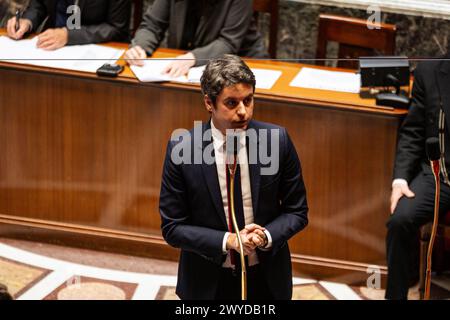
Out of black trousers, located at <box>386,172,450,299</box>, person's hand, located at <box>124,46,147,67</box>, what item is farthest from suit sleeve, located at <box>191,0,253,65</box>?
black trousers, located at <box>386,172,450,299</box>

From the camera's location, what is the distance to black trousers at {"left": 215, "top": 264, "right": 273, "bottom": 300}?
2242 millimetres

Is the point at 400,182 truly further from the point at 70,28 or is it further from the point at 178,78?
the point at 70,28

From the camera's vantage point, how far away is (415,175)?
2.75 meters

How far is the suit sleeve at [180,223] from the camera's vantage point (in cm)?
220

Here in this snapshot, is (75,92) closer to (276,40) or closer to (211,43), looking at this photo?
(211,43)

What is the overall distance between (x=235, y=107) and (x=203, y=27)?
1.63m

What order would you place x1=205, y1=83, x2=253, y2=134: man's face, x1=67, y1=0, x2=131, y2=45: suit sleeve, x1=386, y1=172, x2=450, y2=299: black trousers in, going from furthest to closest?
x1=67, y1=0, x2=131, y2=45: suit sleeve < x1=386, y1=172, x2=450, y2=299: black trousers < x1=205, y1=83, x2=253, y2=134: man's face

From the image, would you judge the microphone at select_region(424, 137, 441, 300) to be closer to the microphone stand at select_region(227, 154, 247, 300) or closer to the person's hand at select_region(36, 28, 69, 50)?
the microphone stand at select_region(227, 154, 247, 300)

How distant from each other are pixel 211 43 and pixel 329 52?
111 centimetres

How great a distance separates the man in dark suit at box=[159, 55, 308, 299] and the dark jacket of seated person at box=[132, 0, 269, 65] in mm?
1159

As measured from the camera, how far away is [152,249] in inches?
103

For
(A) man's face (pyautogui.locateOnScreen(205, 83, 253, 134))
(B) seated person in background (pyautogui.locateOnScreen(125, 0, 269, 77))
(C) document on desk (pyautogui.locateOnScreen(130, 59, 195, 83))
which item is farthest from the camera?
(B) seated person in background (pyautogui.locateOnScreen(125, 0, 269, 77))

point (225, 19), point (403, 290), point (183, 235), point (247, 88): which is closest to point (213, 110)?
point (247, 88)

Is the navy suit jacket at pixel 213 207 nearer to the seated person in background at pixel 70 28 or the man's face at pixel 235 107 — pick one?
the man's face at pixel 235 107
